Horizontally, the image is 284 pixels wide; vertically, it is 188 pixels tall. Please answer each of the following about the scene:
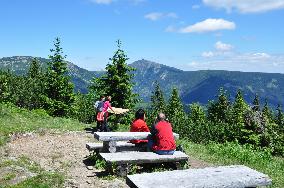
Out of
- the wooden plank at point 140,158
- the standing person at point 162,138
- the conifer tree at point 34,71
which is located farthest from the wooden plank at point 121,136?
the conifer tree at point 34,71

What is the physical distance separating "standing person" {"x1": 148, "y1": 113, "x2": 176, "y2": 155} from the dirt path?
202 centimetres

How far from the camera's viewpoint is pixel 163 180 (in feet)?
26.3

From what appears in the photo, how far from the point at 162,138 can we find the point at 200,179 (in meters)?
5.22

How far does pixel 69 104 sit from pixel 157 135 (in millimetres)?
47754

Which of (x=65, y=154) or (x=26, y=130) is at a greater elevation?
(x=26, y=130)

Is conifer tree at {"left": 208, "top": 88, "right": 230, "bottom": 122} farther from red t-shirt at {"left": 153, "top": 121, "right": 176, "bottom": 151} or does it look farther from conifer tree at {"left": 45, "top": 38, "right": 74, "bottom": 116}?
red t-shirt at {"left": 153, "top": 121, "right": 176, "bottom": 151}

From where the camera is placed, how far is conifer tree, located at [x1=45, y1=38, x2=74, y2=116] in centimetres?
5691

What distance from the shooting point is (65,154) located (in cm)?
1669

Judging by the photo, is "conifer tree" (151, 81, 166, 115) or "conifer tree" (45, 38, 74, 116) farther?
"conifer tree" (151, 81, 166, 115)

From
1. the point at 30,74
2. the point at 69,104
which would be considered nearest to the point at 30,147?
the point at 69,104

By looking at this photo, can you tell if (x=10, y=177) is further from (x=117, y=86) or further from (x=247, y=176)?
(x=117, y=86)

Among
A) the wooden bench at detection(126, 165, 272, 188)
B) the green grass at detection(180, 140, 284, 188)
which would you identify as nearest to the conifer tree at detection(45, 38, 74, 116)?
the green grass at detection(180, 140, 284, 188)

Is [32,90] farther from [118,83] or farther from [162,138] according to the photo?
[162,138]

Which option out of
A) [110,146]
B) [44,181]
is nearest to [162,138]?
[110,146]
